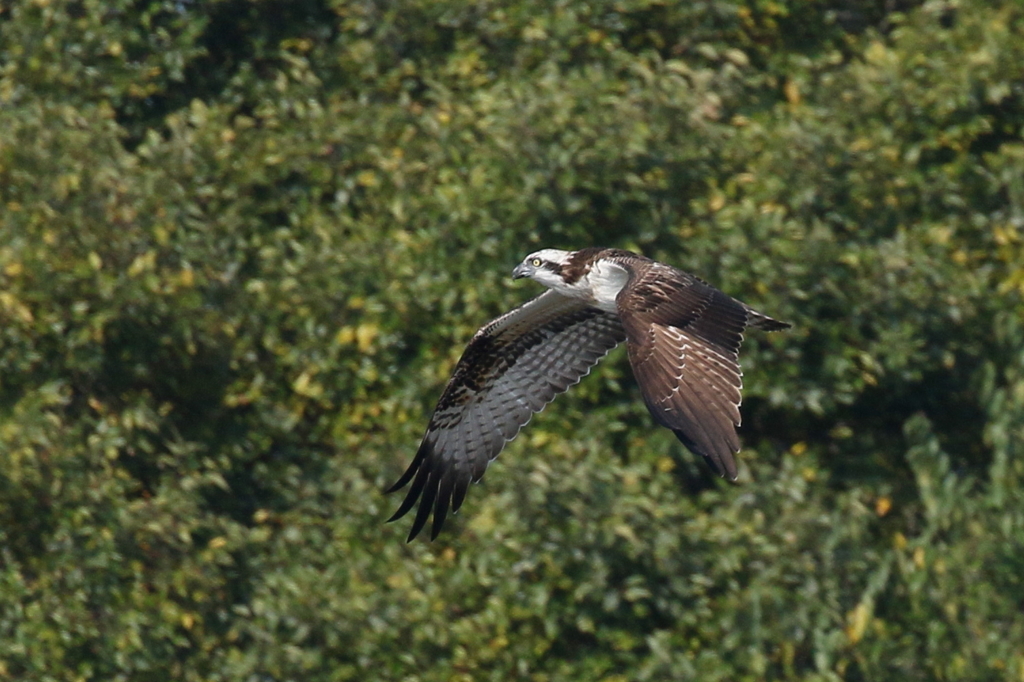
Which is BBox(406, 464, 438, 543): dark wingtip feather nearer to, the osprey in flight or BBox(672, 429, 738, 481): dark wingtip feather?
the osprey in flight

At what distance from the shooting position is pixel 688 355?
833 centimetres

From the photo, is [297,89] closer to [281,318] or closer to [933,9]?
[281,318]

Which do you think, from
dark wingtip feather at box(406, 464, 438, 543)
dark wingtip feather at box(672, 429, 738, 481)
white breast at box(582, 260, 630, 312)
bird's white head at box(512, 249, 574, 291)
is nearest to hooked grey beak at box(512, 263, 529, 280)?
bird's white head at box(512, 249, 574, 291)

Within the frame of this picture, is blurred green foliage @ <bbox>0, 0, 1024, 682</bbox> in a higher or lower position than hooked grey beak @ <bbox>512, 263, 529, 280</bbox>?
A: lower

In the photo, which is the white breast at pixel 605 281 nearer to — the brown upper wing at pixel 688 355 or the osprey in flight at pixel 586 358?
the osprey in flight at pixel 586 358

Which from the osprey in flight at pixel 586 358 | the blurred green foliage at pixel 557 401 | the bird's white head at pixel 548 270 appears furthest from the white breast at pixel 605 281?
the blurred green foliage at pixel 557 401

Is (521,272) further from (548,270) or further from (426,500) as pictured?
(426,500)

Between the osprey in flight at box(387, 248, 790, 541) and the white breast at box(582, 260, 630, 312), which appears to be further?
the white breast at box(582, 260, 630, 312)

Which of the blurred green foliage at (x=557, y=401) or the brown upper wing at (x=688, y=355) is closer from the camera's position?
the brown upper wing at (x=688, y=355)

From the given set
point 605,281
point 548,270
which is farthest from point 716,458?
point 548,270

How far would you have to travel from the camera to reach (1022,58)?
11977 mm

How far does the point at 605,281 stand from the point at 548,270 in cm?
36

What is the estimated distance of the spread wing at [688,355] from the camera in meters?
8.04

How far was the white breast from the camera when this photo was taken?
922 cm
